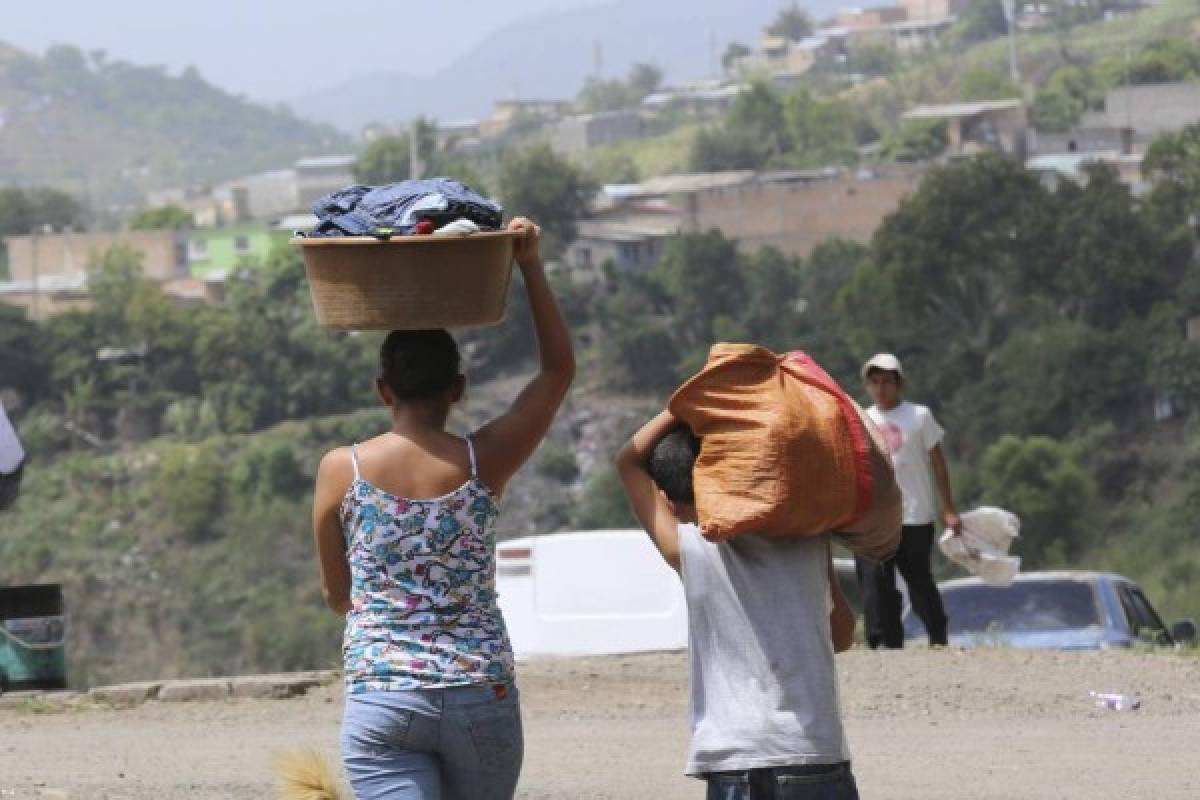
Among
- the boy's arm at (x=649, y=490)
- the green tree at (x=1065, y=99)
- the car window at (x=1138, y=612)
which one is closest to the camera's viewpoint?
the boy's arm at (x=649, y=490)

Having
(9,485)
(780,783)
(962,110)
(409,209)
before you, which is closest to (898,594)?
(9,485)

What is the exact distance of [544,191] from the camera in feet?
385

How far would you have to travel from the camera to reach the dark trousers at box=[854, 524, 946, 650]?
1146 cm

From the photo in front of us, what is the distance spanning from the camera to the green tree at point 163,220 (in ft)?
520

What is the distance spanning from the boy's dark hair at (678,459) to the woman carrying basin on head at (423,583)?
0.23 metres

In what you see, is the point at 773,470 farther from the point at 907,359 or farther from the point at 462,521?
the point at 907,359

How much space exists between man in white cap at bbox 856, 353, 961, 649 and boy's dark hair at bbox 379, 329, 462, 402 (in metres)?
6.30

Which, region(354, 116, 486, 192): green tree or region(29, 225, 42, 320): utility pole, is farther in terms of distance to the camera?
region(354, 116, 486, 192): green tree

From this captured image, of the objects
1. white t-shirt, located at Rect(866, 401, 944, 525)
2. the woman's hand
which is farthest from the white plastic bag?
the woman's hand

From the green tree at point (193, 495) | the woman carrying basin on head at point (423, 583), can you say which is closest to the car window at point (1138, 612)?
the woman carrying basin on head at point (423, 583)

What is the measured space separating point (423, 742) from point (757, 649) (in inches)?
25.1

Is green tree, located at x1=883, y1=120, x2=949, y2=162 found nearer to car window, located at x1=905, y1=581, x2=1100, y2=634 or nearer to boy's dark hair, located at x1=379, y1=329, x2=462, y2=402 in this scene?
car window, located at x1=905, y1=581, x2=1100, y2=634

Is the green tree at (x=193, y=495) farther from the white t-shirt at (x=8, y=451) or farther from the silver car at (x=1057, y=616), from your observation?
the white t-shirt at (x=8, y=451)

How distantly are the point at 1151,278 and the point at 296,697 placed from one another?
246ft
